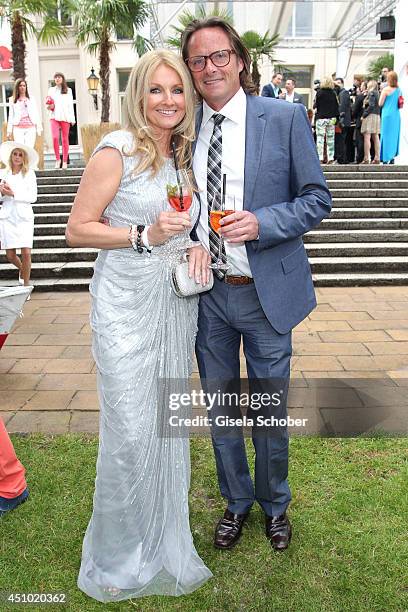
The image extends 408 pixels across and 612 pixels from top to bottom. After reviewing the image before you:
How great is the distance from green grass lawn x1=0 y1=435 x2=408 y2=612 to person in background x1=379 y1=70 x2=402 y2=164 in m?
11.5

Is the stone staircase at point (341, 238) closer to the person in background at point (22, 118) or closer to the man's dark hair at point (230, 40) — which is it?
the person in background at point (22, 118)

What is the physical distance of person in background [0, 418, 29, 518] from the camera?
10.4 feet

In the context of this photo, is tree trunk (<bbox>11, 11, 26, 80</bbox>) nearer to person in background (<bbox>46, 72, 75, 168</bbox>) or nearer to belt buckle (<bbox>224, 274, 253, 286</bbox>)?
person in background (<bbox>46, 72, 75, 168</bbox>)

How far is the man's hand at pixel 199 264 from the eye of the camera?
2582mm

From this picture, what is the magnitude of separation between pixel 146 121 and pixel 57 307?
5.08 meters

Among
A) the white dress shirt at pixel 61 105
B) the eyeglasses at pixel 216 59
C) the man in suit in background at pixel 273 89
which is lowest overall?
the eyeglasses at pixel 216 59

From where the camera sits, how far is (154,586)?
268 cm

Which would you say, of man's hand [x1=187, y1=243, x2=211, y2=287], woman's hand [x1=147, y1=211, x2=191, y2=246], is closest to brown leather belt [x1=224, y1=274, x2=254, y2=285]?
man's hand [x1=187, y1=243, x2=211, y2=287]

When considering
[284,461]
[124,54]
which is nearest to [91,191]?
[284,461]

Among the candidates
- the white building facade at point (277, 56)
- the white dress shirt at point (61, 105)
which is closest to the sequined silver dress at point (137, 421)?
the white dress shirt at point (61, 105)

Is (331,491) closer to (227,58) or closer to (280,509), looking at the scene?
(280,509)

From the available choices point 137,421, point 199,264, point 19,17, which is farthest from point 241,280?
point 19,17

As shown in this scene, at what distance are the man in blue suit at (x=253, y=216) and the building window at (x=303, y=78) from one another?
25527mm

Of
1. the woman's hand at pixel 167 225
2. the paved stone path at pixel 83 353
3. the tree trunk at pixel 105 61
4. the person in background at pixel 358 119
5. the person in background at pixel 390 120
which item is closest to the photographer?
the woman's hand at pixel 167 225
